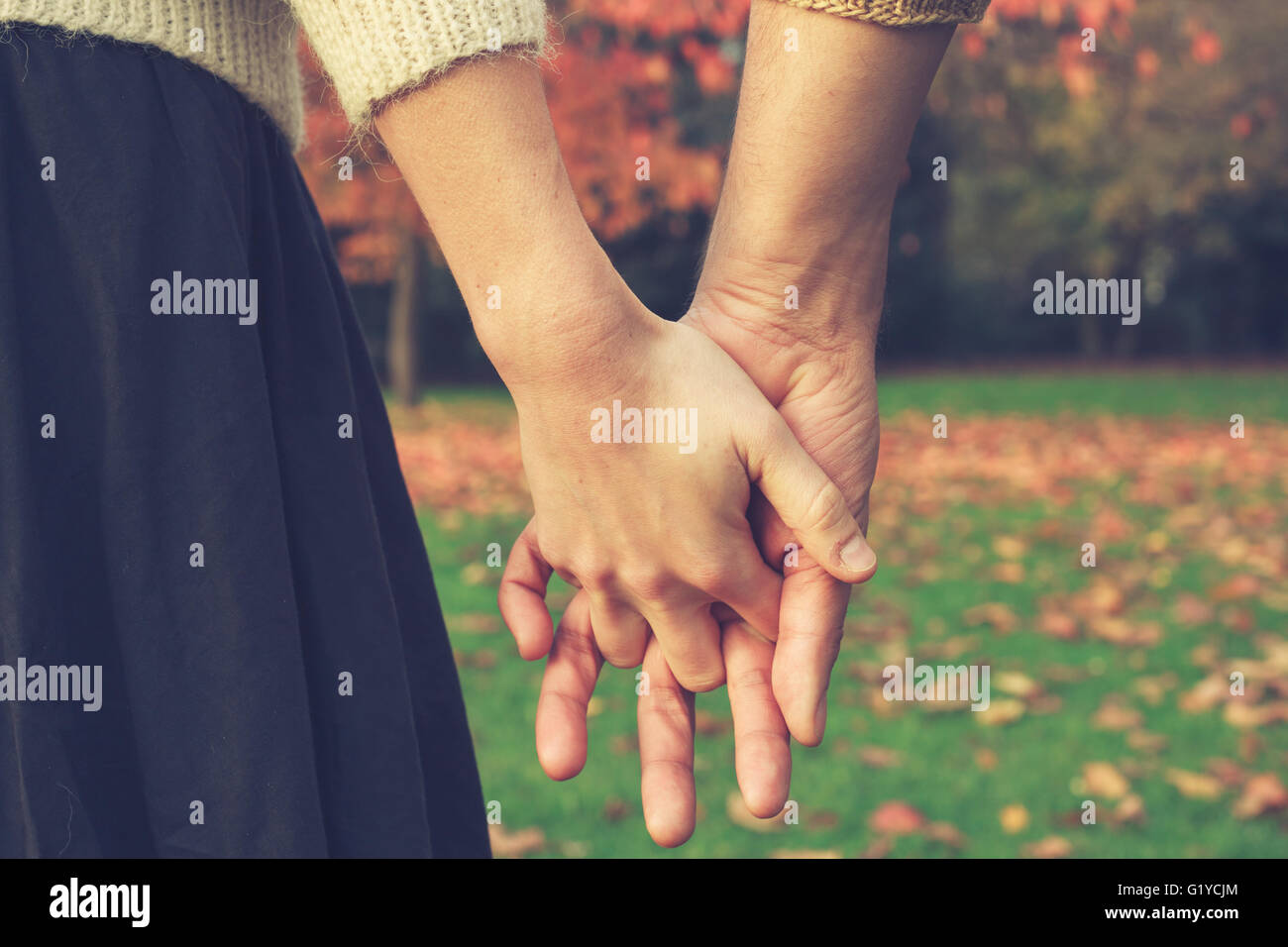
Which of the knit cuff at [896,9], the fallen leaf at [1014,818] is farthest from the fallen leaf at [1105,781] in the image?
the knit cuff at [896,9]

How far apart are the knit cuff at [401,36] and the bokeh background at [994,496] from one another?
0.83ft

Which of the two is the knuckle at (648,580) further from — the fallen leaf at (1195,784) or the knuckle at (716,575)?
the fallen leaf at (1195,784)

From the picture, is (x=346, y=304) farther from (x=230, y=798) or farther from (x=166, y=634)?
(x=230, y=798)

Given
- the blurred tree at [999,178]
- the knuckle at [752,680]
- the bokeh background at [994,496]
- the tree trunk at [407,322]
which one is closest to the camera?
the knuckle at [752,680]

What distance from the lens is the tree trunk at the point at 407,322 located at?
1342 centimetres

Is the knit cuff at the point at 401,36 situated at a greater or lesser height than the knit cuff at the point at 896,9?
lesser

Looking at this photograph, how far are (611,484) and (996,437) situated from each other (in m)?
9.37

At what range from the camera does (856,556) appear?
1.25 meters

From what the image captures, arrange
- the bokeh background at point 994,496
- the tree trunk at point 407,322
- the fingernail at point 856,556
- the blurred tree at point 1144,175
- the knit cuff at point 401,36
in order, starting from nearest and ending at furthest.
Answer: the knit cuff at point 401,36
the fingernail at point 856,556
the bokeh background at point 994,496
the blurred tree at point 1144,175
the tree trunk at point 407,322

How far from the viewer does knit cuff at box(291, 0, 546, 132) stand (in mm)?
1000

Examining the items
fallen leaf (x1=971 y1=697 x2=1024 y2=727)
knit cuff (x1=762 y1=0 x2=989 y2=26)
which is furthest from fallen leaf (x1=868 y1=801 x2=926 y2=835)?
knit cuff (x1=762 y1=0 x2=989 y2=26)

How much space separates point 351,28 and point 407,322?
42.4ft

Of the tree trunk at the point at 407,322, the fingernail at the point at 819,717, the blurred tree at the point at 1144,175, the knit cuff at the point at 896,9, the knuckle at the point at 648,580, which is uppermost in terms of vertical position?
the blurred tree at the point at 1144,175
